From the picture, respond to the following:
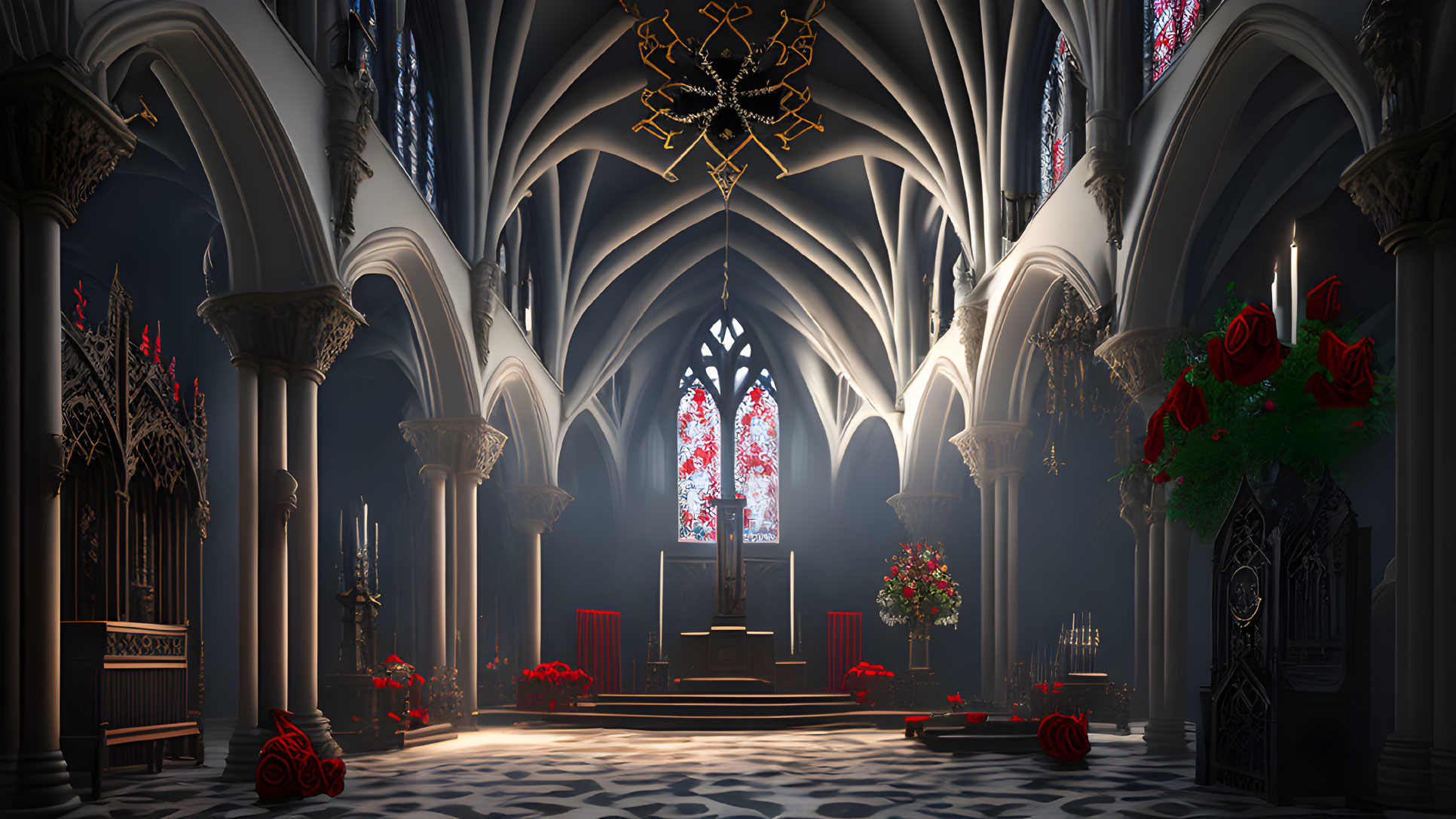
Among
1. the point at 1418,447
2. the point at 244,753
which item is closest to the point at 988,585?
the point at 1418,447

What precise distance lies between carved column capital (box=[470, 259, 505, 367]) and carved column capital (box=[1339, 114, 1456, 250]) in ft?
36.9

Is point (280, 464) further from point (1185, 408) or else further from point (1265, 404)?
point (1265, 404)

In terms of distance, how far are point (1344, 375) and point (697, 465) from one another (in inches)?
905

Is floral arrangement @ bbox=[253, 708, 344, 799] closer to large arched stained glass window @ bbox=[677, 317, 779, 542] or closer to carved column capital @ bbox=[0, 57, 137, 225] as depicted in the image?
carved column capital @ bbox=[0, 57, 137, 225]

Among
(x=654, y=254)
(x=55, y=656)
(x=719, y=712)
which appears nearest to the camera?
(x=55, y=656)

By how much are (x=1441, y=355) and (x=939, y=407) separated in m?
14.2

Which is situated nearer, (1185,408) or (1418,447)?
(1185,408)

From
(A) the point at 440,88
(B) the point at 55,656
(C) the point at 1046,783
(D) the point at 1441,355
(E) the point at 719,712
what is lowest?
(E) the point at 719,712

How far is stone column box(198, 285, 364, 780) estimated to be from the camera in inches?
379

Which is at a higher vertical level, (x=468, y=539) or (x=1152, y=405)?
(x=1152, y=405)

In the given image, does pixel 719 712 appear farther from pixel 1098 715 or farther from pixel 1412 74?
pixel 1412 74

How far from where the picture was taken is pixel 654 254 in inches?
976

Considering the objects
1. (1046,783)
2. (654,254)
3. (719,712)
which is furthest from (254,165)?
(654,254)

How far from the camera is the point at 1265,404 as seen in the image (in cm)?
679
